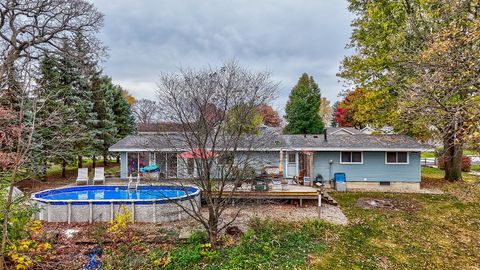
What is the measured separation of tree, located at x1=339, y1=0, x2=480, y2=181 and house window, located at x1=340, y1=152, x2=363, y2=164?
2.78m

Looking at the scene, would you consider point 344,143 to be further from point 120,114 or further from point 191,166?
point 120,114

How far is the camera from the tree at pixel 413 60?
696 centimetres

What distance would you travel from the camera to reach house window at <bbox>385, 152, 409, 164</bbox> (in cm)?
1559

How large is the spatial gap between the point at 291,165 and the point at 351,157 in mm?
3694

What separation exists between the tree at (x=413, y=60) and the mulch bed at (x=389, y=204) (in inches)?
108

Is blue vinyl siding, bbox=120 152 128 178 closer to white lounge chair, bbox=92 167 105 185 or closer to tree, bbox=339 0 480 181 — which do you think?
white lounge chair, bbox=92 167 105 185

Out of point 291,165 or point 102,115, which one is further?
point 102,115

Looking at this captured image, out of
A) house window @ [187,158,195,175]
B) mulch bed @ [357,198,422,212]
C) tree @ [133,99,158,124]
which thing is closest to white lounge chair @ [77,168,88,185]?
tree @ [133,99,158,124]

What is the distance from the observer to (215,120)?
25.7 feet

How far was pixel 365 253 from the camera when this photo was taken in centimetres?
777

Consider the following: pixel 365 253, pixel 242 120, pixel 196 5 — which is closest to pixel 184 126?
pixel 242 120

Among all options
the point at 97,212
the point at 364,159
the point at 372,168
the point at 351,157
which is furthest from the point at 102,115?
the point at 372,168

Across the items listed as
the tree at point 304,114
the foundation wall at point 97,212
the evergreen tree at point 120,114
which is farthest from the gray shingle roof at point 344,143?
the tree at point 304,114

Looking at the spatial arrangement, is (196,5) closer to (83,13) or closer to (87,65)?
(83,13)
